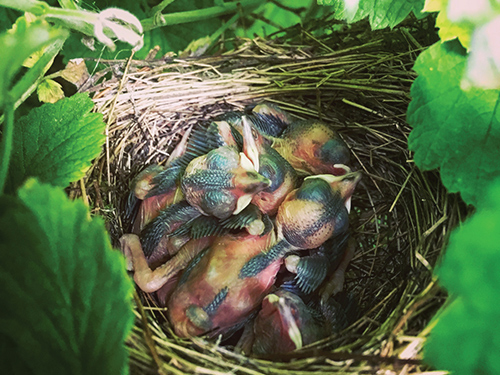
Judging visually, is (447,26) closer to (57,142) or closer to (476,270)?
(476,270)

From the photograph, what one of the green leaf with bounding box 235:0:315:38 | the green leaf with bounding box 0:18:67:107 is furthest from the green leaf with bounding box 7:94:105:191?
the green leaf with bounding box 235:0:315:38

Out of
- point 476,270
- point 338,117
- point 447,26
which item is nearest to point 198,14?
point 338,117

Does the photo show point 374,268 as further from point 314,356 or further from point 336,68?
point 336,68

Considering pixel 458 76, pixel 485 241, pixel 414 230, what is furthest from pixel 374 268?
pixel 485 241

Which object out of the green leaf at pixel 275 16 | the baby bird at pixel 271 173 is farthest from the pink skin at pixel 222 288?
the green leaf at pixel 275 16

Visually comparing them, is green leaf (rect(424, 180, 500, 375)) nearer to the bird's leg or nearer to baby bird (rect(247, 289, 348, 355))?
baby bird (rect(247, 289, 348, 355))

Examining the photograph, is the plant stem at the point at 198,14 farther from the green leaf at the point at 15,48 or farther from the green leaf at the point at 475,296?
the green leaf at the point at 475,296
